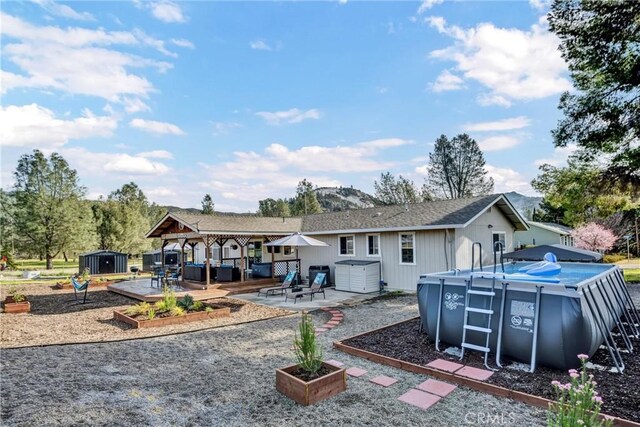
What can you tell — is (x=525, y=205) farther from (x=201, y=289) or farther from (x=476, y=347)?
(x=476, y=347)

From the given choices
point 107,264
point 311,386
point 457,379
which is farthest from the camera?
point 107,264

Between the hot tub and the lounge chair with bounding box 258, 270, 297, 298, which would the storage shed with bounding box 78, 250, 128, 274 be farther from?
the hot tub

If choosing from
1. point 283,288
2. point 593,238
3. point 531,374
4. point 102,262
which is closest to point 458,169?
point 593,238

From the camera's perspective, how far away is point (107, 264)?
22.7 metres

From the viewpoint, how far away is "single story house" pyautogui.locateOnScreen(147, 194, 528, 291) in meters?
12.5

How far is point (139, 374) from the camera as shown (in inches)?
195

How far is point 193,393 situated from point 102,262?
22.3m

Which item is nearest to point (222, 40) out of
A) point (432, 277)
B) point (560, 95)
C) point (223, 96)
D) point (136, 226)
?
point (223, 96)

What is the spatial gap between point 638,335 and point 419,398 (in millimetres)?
5513

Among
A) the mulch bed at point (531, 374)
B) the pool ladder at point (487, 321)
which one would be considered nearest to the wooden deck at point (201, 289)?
the mulch bed at point (531, 374)

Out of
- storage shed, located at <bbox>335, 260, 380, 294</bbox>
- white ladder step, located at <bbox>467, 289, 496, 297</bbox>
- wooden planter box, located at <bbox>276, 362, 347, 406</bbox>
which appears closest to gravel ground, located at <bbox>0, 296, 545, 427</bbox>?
wooden planter box, located at <bbox>276, 362, 347, 406</bbox>

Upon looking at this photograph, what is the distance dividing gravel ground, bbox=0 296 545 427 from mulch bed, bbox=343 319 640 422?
0.49 meters

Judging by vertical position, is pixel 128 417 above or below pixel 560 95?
below

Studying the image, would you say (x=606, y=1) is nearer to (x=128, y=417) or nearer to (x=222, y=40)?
(x=222, y=40)
